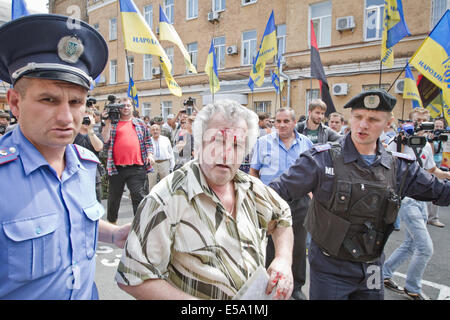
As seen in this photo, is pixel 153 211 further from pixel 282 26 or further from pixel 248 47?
pixel 248 47

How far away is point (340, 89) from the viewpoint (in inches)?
535

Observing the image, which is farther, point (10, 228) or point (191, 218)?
point (191, 218)

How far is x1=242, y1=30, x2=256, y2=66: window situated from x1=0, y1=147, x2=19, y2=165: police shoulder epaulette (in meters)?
16.8

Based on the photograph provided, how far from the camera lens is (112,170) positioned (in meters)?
4.75

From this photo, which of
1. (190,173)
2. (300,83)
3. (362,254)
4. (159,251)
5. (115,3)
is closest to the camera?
(159,251)

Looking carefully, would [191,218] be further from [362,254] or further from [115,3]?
[115,3]

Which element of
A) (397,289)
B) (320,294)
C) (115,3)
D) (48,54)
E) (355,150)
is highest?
(115,3)

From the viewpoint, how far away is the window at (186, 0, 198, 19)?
19.7 m

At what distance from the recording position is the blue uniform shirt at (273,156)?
386 centimetres

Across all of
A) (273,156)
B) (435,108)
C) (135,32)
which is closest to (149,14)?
(135,32)

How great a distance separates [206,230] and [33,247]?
2.13ft

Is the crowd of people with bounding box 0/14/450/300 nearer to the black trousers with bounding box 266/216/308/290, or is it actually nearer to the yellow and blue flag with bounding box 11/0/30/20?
the black trousers with bounding box 266/216/308/290

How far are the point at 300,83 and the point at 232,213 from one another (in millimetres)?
14417

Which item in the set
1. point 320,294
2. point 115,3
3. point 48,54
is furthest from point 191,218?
point 115,3
